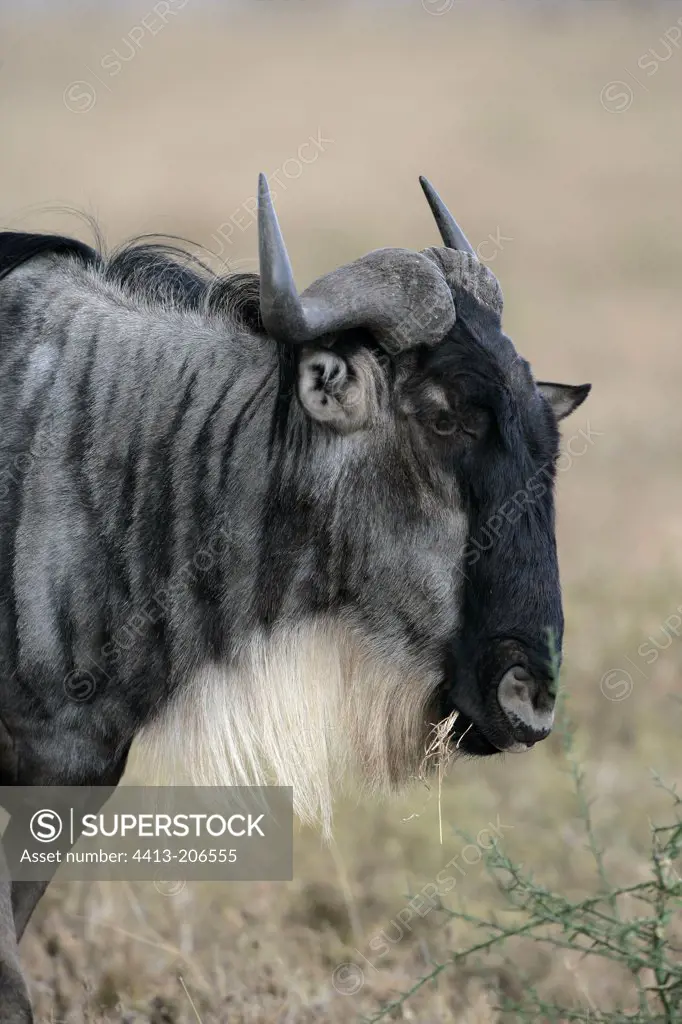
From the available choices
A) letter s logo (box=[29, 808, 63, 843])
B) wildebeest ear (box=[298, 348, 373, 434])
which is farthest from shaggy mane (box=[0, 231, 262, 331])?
letter s logo (box=[29, 808, 63, 843])

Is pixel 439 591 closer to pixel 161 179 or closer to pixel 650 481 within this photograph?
pixel 650 481

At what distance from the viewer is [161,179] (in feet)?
57.4

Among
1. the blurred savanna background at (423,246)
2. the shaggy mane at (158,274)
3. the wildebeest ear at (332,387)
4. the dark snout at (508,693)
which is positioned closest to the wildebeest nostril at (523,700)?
the dark snout at (508,693)

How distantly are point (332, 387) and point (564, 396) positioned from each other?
70cm

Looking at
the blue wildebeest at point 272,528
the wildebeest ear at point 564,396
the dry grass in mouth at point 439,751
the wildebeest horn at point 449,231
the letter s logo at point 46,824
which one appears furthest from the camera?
the wildebeest horn at point 449,231

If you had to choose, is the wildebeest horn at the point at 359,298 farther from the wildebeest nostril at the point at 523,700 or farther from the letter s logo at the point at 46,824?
the letter s logo at the point at 46,824

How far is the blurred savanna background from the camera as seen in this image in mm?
4332

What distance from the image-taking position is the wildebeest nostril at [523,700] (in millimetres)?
3203

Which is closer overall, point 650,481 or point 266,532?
point 266,532

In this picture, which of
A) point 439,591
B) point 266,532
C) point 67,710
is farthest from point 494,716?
point 67,710

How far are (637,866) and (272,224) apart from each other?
2.82 metres

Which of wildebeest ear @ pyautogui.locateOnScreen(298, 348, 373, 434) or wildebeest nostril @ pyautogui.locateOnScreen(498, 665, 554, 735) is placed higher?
wildebeest ear @ pyautogui.locateOnScreen(298, 348, 373, 434)

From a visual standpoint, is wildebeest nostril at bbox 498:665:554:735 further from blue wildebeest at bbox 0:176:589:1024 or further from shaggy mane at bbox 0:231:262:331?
shaggy mane at bbox 0:231:262:331

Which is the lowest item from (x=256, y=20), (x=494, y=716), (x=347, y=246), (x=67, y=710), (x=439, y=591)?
(x=67, y=710)
